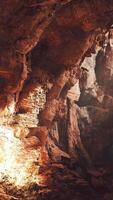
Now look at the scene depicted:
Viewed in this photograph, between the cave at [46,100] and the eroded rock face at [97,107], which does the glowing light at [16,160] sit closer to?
the cave at [46,100]

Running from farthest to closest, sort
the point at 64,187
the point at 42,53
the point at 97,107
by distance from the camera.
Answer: the point at 97,107 < the point at 42,53 < the point at 64,187

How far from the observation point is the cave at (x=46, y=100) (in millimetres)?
10789

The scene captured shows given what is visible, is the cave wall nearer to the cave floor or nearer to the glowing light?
the glowing light

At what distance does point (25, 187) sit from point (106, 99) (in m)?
9.15

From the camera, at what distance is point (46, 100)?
13508mm

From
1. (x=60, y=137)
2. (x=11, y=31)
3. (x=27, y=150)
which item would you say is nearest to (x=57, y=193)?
(x=27, y=150)

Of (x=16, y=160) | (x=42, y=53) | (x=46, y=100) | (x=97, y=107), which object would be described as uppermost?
(x=42, y=53)

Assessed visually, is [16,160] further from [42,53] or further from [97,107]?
[97,107]

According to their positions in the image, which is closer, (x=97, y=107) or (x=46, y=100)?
(x=46, y=100)

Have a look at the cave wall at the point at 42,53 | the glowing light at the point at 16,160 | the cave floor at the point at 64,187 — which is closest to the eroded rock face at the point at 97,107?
the cave wall at the point at 42,53

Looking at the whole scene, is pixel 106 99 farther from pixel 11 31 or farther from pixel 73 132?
pixel 11 31

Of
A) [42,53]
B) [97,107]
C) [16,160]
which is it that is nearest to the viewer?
[16,160]

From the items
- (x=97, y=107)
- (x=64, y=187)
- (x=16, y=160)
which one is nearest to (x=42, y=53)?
(x=16, y=160)

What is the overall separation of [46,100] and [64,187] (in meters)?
3.73
